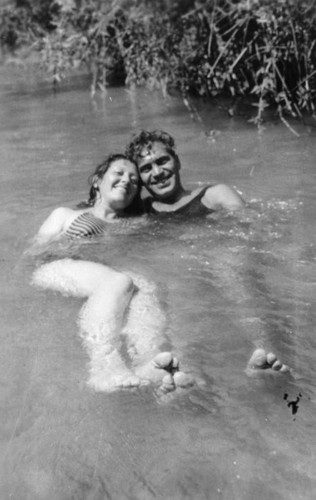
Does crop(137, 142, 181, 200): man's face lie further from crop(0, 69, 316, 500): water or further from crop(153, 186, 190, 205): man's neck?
crop(0, 69, 316, 500): water

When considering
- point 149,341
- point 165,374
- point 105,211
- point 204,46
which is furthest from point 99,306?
point 204,46

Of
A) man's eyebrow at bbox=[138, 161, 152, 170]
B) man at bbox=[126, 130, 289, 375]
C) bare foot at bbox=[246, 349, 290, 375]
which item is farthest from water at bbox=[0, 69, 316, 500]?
man's eyebrow at bbox=[138, 161, 152, 170]

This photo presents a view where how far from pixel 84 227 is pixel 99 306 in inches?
54.1

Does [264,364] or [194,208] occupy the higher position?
[264,364]

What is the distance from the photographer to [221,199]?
5266 millimetres

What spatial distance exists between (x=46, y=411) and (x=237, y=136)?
18.9ft

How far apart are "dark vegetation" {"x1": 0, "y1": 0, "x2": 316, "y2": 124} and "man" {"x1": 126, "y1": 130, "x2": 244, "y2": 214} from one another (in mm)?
2919

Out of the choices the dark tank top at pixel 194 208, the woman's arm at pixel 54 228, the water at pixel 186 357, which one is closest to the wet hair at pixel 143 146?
the dark tank top at pixel 194 208

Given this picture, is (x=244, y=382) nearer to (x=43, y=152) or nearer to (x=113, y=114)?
(x=43, y=152)

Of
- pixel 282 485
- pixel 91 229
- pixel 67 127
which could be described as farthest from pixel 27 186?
pixel 282 485

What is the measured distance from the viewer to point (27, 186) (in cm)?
659

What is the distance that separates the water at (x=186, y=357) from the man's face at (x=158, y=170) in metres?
0.26

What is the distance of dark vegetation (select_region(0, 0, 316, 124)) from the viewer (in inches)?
308

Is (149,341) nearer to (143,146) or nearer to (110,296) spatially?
(110,296)
